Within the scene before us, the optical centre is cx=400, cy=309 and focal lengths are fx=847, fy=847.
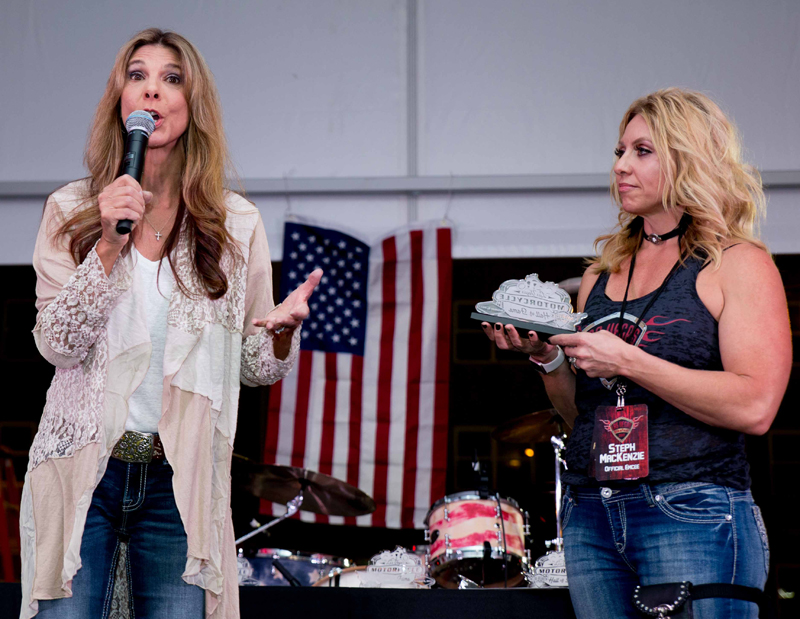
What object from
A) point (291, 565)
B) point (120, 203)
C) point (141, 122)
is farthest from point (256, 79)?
point (120, 203)

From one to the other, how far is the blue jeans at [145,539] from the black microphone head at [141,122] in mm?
590

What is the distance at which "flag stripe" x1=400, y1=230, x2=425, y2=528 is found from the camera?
4418 millimetres

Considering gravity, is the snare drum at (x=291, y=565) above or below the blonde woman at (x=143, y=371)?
below

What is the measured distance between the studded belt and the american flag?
9.54ft

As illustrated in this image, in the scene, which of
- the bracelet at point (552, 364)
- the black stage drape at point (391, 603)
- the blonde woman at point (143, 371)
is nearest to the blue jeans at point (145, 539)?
the blonde woman at point (143, 371)

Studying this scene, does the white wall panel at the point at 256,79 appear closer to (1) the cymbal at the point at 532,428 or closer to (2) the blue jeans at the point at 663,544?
(1) the cymbal at the point at 532,428

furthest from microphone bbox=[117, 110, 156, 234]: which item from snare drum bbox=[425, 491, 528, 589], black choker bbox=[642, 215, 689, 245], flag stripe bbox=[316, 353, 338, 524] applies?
flag stripe bbox=[316, 353, 338, 524]

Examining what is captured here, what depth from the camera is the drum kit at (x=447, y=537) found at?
11.0 feet

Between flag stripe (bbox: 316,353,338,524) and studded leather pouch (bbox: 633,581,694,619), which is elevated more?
flag stripe (bbox: 316,353,338,524)

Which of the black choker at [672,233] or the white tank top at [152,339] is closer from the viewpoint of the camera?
the white tank top at [152,339]

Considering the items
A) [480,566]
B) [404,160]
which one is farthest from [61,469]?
[404,160]

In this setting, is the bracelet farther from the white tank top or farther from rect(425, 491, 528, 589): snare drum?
rect(425, 491, 528, 589): snare drum

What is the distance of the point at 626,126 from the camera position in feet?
6.36

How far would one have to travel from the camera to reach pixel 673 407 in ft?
5.35
